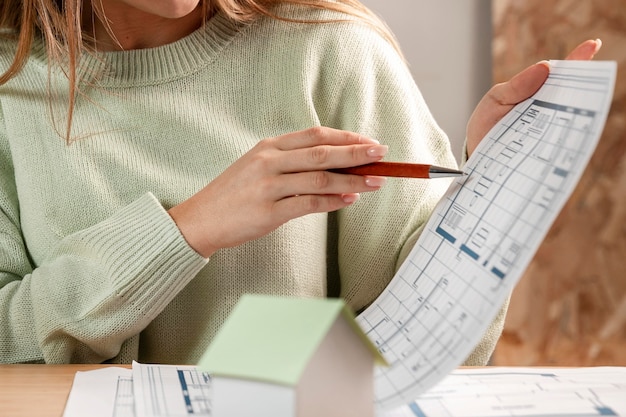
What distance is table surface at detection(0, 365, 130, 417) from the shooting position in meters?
0.72

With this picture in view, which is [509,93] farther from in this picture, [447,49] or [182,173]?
[447,49]

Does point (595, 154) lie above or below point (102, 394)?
below

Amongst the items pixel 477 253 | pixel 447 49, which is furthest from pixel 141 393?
pixel 447 49

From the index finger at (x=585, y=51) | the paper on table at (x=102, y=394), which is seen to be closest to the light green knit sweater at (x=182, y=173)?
the paper on table at (x=102, y=394)

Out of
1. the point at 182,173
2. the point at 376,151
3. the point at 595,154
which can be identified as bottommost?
the point at 595,154

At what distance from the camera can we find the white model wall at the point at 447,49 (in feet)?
5.58

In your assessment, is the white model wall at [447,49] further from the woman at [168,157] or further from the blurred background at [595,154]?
the woman at [168,157]

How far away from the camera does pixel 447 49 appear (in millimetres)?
1719

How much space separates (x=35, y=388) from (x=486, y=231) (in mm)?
448

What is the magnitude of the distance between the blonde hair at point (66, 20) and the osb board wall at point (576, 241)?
57cm

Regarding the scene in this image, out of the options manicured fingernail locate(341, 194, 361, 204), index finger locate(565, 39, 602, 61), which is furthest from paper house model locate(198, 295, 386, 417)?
index finger locate(565, 39, 602, 61)

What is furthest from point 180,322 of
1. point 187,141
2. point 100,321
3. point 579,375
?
point 579,375

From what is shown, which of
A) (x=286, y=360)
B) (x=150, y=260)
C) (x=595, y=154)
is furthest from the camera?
(x=595, y=154)

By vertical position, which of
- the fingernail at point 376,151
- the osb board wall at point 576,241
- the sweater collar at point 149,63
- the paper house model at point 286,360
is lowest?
the osb board wall at point 576,241
